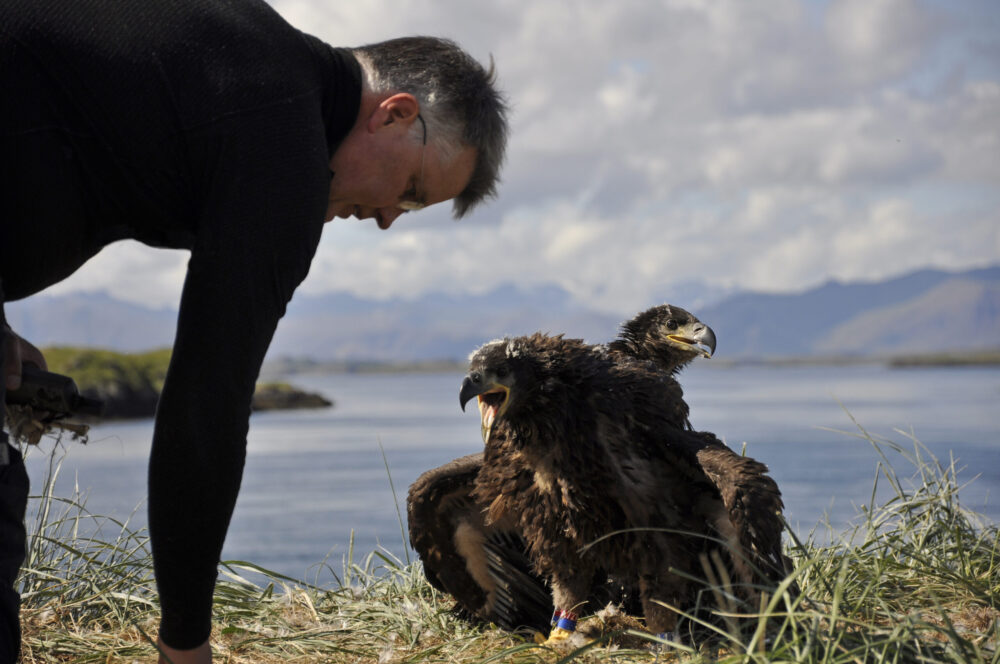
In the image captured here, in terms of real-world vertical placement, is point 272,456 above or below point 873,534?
below

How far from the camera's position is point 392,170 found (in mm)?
2621

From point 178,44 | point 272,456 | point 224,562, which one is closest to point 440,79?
point 178,44

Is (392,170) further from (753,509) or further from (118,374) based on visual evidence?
(118,374)

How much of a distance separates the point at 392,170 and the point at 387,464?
250cm

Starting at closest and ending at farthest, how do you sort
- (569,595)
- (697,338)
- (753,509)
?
1. (753,509)
2. (569,595)
3. (697,338)

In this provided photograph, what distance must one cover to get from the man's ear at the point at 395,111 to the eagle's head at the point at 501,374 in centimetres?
A: 157

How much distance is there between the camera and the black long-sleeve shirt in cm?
215

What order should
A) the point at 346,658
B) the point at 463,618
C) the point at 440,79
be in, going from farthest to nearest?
the point at 463,618 → the point at 346,658 → the point at 440,79

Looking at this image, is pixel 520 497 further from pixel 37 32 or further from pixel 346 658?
pixel 37 32

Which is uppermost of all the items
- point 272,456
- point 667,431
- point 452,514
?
point 667,431

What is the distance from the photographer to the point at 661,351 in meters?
5.48

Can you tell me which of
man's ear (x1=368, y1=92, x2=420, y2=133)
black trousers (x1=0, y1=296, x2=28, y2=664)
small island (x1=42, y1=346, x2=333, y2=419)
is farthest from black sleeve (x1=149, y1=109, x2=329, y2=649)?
small island (x1=42, y1=346, x2=333, y2=419)

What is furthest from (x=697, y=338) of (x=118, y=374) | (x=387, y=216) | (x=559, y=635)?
(x=118, y=374)

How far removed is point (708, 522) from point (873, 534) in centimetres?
109
